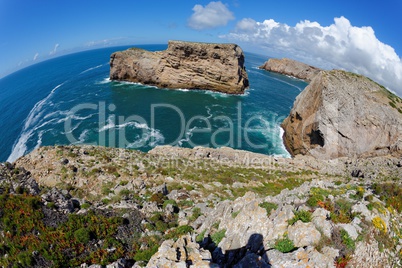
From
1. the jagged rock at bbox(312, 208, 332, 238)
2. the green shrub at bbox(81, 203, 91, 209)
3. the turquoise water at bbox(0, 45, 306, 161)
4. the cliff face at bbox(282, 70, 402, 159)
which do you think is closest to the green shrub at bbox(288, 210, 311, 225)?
the jagged rock at bbox(312, 208, 332, 238)

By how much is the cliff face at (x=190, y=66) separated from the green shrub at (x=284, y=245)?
356ft

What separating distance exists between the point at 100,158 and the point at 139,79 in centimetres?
9522

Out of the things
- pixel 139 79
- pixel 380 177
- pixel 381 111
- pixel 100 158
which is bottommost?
pixel 380 177

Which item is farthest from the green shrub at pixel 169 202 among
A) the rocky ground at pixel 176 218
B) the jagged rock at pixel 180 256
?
the jagged rock at pixel 180 256

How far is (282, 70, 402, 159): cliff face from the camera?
49.0 m

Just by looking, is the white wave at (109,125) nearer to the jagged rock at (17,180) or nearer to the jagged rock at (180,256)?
the jagged rock at (17,180)

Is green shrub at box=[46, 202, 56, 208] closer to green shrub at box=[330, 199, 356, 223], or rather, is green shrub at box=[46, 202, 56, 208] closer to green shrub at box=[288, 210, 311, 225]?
green shrub at box=[288, 210, 311, 225]

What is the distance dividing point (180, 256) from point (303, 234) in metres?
6.94

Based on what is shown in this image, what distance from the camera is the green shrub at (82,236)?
1736cm

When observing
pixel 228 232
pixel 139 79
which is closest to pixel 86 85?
pixel 139 79

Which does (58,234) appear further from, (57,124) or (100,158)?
(57,124)

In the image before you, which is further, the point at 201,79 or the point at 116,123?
the point at 201,79

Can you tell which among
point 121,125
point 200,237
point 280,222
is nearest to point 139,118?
point 121,125

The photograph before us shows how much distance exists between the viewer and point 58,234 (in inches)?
696
